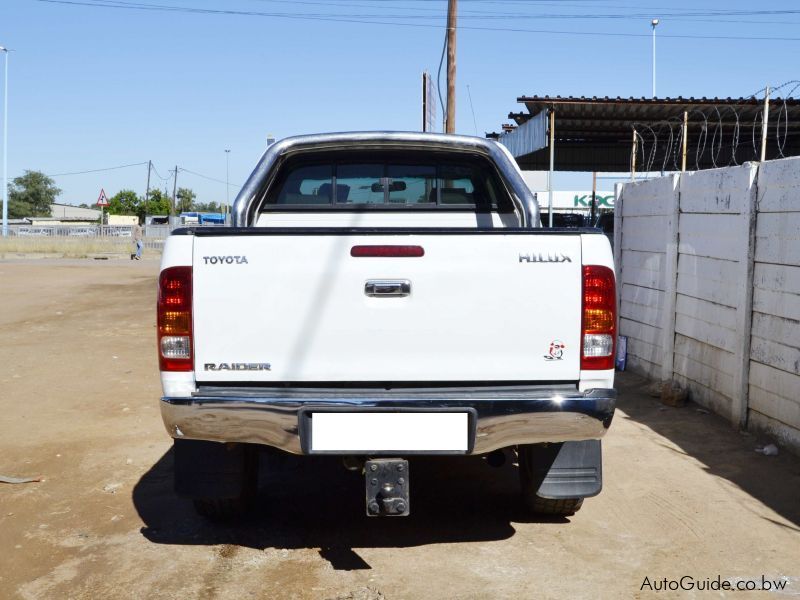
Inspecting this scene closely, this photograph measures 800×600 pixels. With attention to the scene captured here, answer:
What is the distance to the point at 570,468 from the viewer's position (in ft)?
12.8

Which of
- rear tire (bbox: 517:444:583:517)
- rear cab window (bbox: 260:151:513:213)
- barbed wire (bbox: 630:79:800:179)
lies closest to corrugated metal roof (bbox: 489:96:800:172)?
barbed wire (bbox: 630:79:800:179)

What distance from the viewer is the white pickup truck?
132 inches

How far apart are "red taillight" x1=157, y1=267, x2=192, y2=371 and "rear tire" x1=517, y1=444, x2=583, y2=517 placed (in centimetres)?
164

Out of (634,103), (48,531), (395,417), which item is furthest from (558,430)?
(634,103)

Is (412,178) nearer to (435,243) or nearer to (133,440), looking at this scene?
(435,243)

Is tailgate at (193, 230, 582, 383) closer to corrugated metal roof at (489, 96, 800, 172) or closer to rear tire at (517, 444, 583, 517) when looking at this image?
rear tire at (517, 444, 583, 517)

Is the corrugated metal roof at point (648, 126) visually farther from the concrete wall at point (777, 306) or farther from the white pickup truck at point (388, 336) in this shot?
the white pickup truck at point (388, 336)

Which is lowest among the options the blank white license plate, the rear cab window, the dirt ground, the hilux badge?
the dirt ground

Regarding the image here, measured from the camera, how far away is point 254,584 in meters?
3.53

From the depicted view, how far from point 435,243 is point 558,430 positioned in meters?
0.90

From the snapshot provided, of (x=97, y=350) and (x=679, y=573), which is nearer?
(x=679, y=573)

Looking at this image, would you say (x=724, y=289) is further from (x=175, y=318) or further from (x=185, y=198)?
(x=185, y=198)

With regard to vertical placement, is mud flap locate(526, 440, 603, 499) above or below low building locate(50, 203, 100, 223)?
below

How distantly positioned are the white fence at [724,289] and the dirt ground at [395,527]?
318mm
